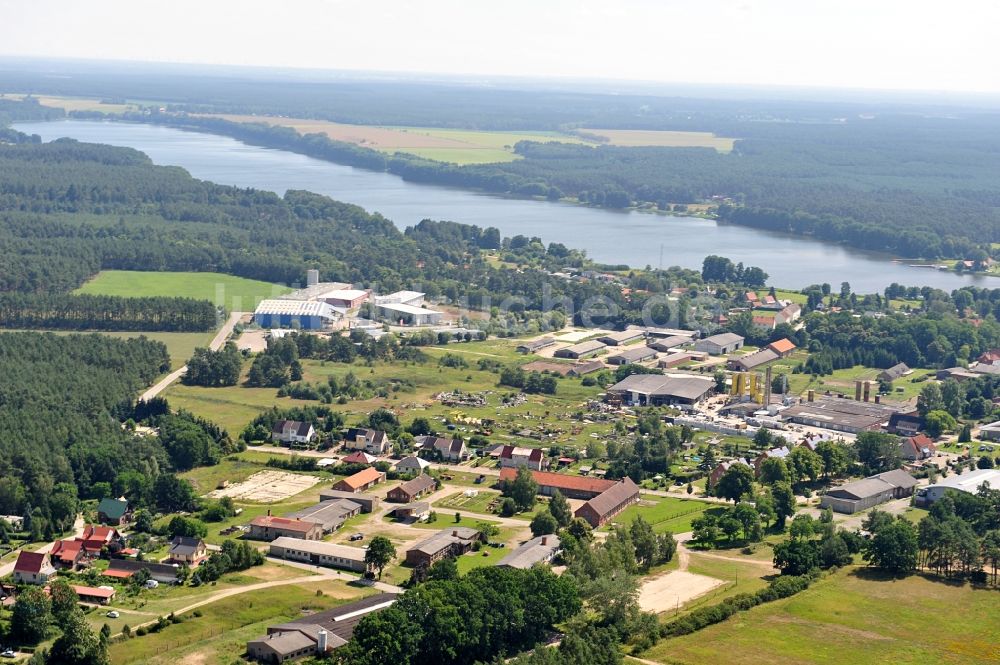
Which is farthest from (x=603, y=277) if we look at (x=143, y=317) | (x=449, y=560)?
(x=449, y=560)

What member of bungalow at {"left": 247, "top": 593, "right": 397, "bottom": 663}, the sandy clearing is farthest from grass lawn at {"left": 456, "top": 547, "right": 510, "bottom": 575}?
bungalow at {"left": 247, "top": 593, "right": 397, "bottom": 663}

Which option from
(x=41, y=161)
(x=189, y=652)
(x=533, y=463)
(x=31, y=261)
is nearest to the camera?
(x=189, y=652)

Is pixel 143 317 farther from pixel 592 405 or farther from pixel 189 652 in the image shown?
pixel 189 652

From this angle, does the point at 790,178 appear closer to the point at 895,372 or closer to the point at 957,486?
the point at 895,372

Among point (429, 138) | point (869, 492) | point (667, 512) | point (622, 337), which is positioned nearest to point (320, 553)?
point (667, 512)

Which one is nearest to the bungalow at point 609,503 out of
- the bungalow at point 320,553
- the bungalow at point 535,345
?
the bungalow at point 320,553

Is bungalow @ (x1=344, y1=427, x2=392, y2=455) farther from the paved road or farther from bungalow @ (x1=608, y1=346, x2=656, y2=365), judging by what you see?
bungalow @ (x1=608, y1=346, x2=656, y2=365)
